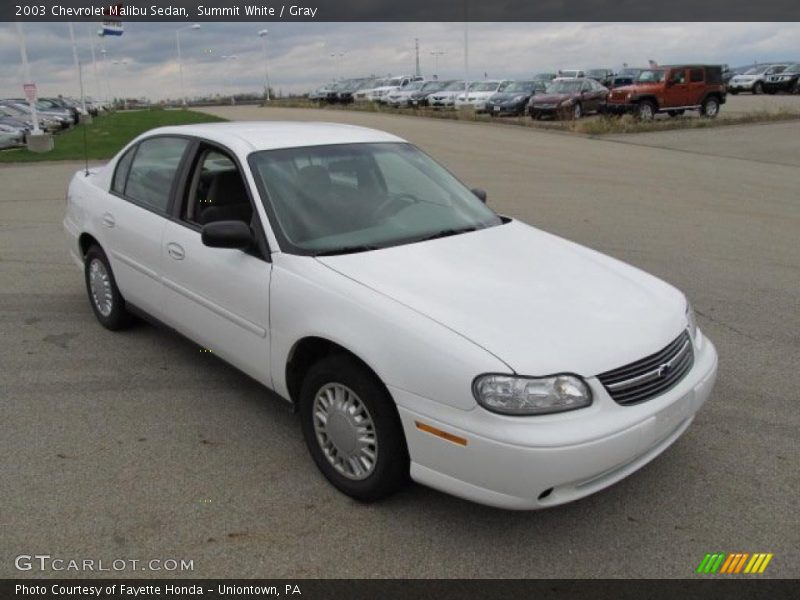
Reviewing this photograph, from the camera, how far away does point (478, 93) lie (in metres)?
36.2

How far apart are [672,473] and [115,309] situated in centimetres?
392

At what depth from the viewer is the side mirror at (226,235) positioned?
3.37 meters

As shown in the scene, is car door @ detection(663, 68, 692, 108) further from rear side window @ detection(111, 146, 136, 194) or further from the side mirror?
the side mirror

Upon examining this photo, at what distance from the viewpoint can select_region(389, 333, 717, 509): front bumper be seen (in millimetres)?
2541

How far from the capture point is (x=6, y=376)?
4512 mm

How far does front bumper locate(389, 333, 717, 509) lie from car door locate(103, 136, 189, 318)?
2284 mm

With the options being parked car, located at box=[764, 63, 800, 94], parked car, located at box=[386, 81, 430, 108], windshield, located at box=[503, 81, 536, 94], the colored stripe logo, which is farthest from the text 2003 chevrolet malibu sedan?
parked car, located at box=[764, 63, 800, 94]

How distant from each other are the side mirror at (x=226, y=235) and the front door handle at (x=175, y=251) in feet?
2.08

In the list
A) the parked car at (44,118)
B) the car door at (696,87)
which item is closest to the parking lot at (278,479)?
the car door at (696,87)

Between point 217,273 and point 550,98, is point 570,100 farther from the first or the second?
point 217,273

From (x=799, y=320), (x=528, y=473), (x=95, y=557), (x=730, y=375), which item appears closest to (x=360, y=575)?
(x=528, y=473)

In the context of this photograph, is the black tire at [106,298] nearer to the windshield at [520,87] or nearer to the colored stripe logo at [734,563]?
the colored stripe logo at [734,563]

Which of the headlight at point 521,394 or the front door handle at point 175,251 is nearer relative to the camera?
the headlight at point 521,394
